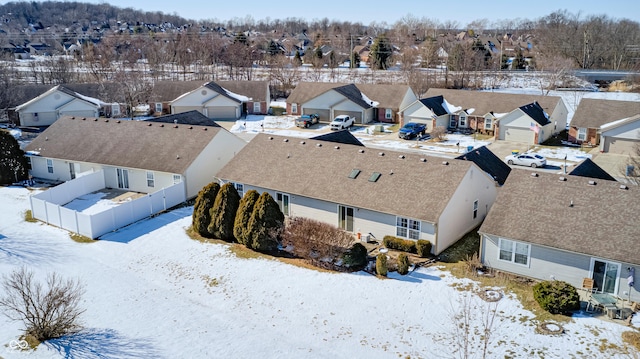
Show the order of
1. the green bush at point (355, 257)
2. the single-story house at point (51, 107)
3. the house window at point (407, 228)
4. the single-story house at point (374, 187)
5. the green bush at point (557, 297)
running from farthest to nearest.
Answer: the single-story house at point (51, 107)
the single-story house at point (374, 187)
the house window at point (407, 228)
the green bush at point (355, 257)
the green bush at point (557, 297)

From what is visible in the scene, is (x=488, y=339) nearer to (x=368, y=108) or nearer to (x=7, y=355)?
(x=7, y=355)

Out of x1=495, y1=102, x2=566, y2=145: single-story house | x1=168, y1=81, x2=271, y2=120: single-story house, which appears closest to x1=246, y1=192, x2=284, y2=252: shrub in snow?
x1=495, y1=102, x2=566, y2=145: single-story house

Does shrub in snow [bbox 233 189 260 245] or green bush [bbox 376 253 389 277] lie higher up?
shrub in snow [bbox 233 189 260 245]

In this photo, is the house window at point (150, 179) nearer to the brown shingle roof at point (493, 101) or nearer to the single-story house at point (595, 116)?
the brown shingle roof at point (493, 101)

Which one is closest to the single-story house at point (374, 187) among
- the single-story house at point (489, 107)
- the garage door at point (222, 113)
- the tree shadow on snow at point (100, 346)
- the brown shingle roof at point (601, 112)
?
the tree shadow on snow at point (100, 346)

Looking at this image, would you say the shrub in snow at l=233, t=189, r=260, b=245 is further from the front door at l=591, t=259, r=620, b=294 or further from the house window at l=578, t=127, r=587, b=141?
the house window at l=578, t=127, r=587, b=141

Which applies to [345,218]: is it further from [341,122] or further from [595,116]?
[595,116]
